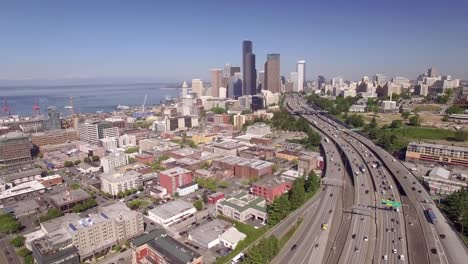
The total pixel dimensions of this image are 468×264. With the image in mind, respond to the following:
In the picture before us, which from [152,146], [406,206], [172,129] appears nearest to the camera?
[406,206]

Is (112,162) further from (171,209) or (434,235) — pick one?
(434,235)

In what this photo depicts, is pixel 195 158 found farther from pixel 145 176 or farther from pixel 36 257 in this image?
pixel 36 257

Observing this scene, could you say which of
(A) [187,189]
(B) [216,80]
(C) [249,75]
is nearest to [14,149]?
(A) [187,189]

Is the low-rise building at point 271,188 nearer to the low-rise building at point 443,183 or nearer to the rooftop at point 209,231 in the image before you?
the rooftop at point 209,231

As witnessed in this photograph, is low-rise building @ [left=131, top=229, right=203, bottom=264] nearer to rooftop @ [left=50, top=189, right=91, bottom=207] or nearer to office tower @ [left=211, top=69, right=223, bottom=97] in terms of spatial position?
rooftop @ [left=50, top=189, right=91, bottom=207]

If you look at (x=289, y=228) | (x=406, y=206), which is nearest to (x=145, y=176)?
(x=289, y=228)

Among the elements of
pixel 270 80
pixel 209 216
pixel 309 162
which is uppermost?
pixel 270 80

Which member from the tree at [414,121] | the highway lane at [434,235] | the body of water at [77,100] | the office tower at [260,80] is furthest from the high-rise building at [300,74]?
the highway lane at [434,235]

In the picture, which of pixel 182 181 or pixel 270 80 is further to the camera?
pixel 270 80
